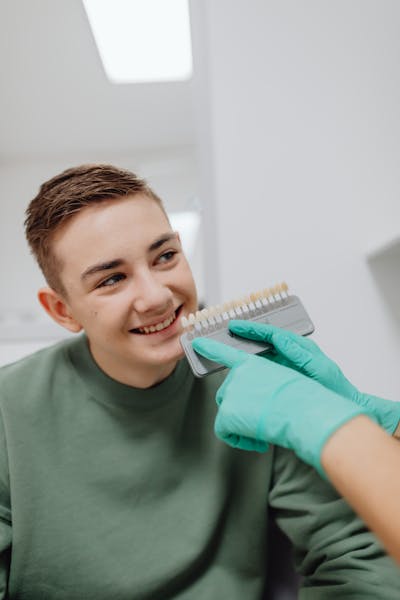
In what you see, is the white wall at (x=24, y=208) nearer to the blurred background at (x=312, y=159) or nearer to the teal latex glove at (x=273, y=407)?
the blurred background at (x=312, y=159)

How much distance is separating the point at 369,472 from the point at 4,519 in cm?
63

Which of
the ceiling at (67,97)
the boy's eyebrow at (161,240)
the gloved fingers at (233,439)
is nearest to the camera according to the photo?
the gloved fingers at (233,439)

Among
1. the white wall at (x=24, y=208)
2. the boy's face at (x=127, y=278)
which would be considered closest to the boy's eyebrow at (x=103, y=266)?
the boy's face at (x=127, y=278)

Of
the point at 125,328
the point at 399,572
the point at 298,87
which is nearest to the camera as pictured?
the point at 399,572

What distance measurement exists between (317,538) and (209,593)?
0.74ft

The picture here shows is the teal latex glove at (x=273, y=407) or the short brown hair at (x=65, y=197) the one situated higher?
the short brown hair at (x=65, y=197)

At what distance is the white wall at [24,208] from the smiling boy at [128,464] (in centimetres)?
109

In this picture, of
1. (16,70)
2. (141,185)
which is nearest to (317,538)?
(141,185)

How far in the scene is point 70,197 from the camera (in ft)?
2.36

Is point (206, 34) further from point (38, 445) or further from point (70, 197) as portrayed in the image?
Answer: point (38, 445)

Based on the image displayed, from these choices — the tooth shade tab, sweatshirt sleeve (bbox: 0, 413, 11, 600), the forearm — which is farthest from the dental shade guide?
→ sweatshirt sleeve (bbox: 0, 413, 11, 600)

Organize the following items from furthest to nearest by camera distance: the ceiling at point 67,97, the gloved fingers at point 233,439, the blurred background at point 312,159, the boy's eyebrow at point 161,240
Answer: the ceiling at point 67,97, the blurred background at point 312,159, the boy's eyebrow at point 161,240, the gloved fingers at point 233,439

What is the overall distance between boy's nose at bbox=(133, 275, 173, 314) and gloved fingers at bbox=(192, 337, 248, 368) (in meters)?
0.10

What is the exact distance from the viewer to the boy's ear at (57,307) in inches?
32.2
